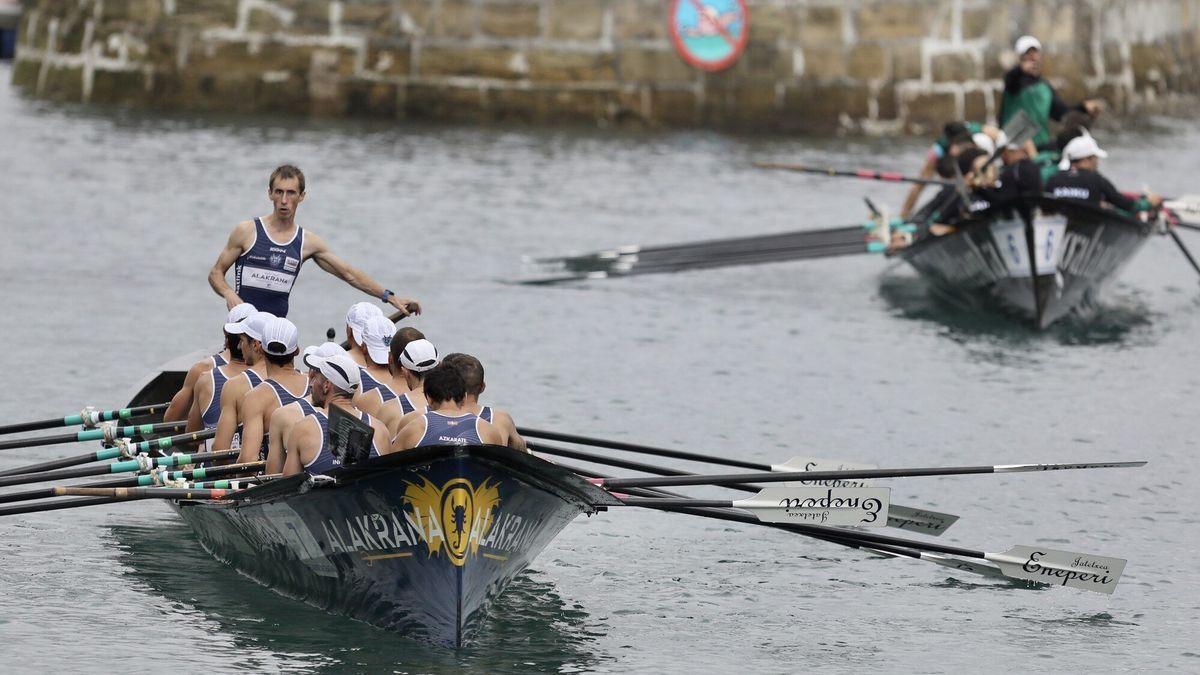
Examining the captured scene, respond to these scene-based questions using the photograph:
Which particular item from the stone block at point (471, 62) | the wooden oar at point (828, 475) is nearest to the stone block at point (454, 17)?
the stone block at point (471, 62)

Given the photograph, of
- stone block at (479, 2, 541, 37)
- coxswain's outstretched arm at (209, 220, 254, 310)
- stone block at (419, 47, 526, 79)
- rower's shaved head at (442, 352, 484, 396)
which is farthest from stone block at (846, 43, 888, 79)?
rower's shaved head at (442, 352, 484, 396)

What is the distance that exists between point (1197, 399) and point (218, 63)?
23002 mm

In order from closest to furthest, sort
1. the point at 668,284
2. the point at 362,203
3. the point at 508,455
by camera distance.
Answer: the point at 508,455 → the point at 668,284 → the point at 362,203

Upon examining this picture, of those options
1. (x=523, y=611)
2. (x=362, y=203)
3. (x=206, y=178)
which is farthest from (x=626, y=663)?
(x=206, y=178)

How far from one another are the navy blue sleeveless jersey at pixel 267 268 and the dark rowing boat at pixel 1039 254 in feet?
30.4

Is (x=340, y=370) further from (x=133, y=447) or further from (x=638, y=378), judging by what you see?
(x=638, y=378)

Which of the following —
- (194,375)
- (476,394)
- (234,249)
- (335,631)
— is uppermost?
(234,249)

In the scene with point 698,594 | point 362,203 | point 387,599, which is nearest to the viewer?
point 387,599

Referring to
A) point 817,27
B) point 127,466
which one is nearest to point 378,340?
point 127,466

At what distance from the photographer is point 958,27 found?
38.3 m

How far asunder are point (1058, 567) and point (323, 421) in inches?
165

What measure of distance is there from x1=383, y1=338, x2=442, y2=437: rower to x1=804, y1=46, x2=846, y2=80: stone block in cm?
2728

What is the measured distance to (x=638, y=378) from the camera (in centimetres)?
1967

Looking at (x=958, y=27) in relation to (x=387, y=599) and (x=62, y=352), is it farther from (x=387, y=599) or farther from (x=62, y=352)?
(x=387, y=599)
